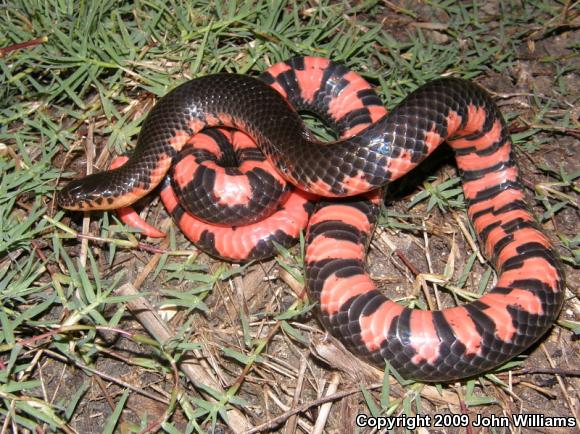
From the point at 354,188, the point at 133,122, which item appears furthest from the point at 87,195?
the point at 354,188

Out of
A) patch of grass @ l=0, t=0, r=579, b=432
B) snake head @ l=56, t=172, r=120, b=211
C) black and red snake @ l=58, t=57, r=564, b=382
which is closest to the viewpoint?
black and red snake @ l=58, t=57, r=564, b=382

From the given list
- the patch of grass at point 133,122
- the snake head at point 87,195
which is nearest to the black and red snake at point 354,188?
the snake head at point 87,195

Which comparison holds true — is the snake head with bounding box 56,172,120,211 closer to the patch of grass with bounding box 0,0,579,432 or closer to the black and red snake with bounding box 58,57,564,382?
the black and red snake with bounding box 58,57,564,382

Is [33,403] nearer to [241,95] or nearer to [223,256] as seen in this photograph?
[223,256]

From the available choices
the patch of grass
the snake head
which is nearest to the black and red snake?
the snake head

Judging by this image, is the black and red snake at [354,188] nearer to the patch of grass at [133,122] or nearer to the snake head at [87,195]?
the snake head at [87,195]

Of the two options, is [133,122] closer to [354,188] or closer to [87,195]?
[87,195]
